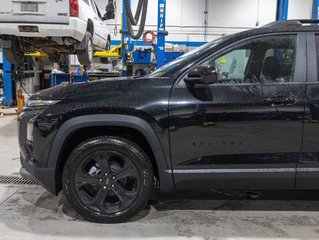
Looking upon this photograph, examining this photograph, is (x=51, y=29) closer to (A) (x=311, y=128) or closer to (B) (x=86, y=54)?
(B) (x=86, y=54)

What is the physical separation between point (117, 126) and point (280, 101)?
4.53 ft

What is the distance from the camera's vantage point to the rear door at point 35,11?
6508 millimetres

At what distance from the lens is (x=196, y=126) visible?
9.75ft

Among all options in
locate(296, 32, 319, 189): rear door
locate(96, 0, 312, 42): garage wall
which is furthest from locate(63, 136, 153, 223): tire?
locate(96, 0, 312, 42): garage wall

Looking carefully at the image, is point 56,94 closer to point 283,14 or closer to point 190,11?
point 283,14

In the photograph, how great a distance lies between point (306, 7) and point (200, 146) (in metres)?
20.5

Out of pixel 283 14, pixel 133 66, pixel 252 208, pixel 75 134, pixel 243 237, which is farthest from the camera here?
pixel 133 66

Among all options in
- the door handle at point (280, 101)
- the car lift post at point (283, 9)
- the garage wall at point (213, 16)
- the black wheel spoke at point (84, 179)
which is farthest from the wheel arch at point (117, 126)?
the garage wall at point (213, 16)

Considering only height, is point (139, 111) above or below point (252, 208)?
above

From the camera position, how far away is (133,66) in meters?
10.8

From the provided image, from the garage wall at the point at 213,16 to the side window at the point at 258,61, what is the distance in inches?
718

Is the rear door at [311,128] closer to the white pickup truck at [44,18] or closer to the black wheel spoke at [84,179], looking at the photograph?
the black wheel spoke at [84,179]

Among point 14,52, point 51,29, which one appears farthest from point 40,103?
point 14,52

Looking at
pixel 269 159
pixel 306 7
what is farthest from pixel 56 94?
pixel 306 7
